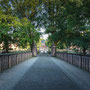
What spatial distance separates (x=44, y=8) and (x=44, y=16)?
15.7 ft

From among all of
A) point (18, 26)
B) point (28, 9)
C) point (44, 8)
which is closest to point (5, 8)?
point (18, 26)

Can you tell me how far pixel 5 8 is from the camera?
1466 centimetres

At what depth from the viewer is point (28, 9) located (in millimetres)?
20828

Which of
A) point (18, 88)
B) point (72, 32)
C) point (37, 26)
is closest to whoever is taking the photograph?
point (18, 88)

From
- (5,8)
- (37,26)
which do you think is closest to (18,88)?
(5,8)

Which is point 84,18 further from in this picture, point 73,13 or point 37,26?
point 37,26

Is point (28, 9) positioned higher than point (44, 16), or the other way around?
point (28, 9)

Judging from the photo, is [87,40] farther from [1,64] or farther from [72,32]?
[1,64]

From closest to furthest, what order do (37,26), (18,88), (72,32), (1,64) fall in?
1. (18,88)
2. (1,64)
3. (72,32)
4. (37,26)

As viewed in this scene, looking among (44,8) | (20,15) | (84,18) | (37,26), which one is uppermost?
(44,8)

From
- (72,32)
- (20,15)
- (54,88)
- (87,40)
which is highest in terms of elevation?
(20,15)

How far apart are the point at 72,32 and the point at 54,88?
797 cm

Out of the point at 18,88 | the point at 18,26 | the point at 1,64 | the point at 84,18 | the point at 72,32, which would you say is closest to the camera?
the point at 18,88

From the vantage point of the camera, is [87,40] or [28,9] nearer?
[87,40]
